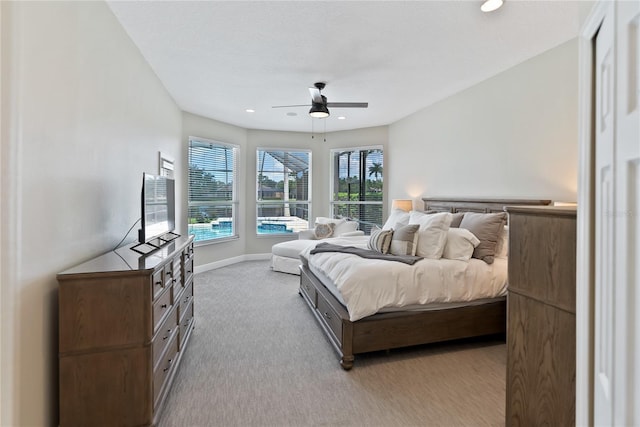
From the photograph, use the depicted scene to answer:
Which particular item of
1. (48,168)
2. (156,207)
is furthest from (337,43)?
(48,168)

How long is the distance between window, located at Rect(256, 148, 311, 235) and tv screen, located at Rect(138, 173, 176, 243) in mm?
3455

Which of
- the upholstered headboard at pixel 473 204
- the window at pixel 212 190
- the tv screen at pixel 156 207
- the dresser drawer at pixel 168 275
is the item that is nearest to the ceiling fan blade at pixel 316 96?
the tv screen at pixel 156 207

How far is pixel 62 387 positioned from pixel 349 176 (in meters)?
5.54

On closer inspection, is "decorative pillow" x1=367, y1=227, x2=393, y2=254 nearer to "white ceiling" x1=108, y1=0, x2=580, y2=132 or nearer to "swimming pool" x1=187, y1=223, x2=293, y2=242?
"white ceiling" x1=108, y1=0, x2=580, y2=132

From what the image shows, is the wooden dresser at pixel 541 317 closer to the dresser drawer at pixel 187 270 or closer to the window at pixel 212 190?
the dresser drawer at pixel 187 270

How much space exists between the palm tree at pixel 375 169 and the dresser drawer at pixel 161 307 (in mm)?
4752

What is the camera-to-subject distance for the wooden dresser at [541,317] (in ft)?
4.35

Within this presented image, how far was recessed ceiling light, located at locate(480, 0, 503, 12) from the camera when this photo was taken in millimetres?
2156

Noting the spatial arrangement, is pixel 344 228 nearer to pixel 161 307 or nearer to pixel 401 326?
pixel 401 326

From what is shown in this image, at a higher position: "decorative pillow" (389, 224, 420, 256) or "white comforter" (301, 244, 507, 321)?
"decorative pillow" (389, 224, 420, 256)

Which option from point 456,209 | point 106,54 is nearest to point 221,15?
point 106,54

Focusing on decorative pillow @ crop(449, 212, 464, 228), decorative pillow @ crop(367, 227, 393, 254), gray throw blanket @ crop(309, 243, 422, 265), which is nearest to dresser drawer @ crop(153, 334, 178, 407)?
gray throw blanket @ crop(309, 243, 422, 265)

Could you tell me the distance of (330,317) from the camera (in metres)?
2.72

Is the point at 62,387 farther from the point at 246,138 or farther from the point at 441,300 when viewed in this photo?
the point at 246,138
